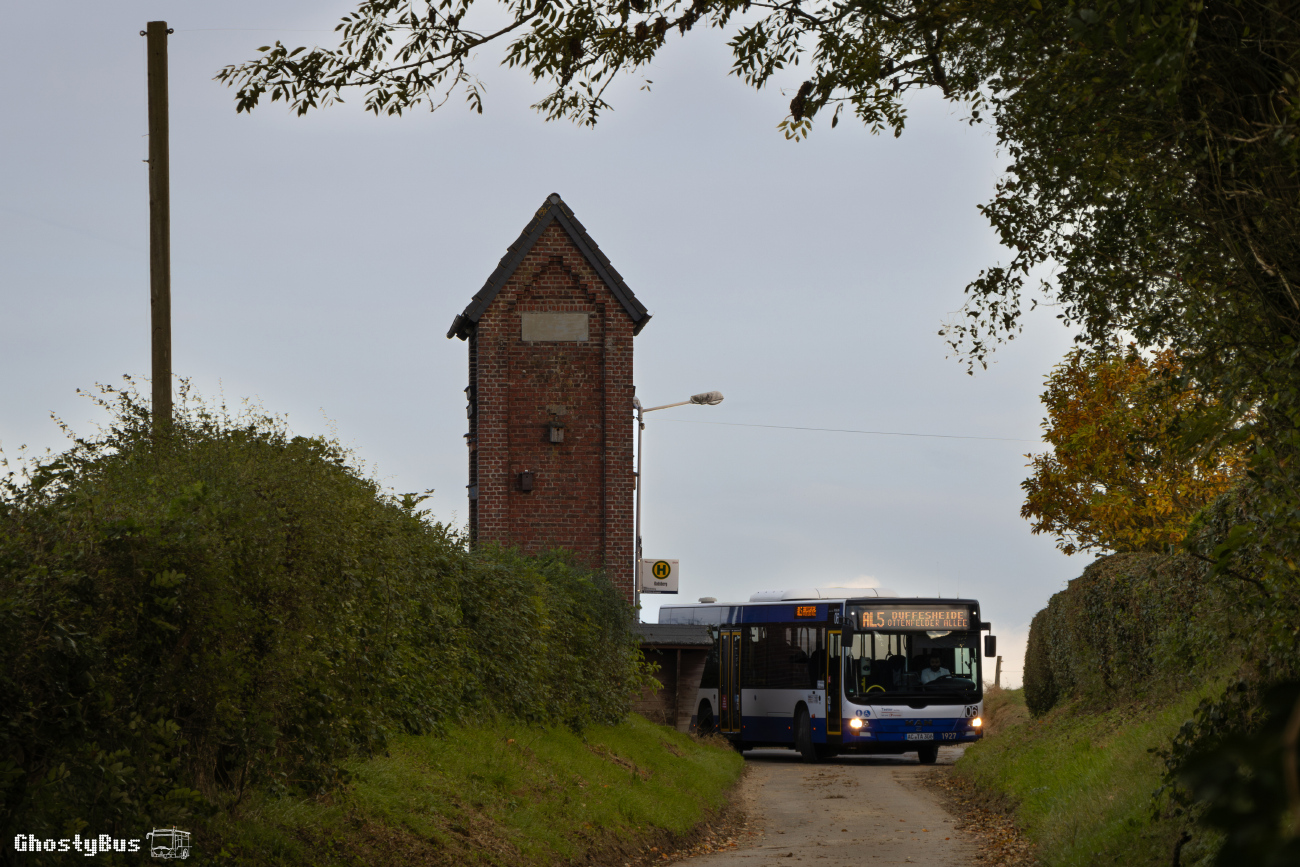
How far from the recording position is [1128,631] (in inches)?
734

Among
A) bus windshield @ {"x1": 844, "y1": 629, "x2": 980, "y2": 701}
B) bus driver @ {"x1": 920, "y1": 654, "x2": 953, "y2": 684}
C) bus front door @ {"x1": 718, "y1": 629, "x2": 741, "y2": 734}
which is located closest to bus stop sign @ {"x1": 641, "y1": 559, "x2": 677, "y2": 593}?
bus front door @ {"x1": 718, "y1": 629, "x2": 741, "y2": 734}

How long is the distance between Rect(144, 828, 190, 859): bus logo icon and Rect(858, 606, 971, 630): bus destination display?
2138 cm

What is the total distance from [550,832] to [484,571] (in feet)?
16.0

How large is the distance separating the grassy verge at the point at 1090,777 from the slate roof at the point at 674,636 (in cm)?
843

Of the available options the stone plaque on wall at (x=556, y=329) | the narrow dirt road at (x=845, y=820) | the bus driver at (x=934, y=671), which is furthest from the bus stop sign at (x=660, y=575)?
the bus driver at (x=934, y=671)

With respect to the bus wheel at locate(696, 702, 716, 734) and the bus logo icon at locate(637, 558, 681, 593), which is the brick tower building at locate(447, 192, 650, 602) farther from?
the bus wheel at locate(696, 702, 716, 734)

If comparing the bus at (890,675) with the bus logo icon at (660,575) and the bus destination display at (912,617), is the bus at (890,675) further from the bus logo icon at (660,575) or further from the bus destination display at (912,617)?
the bus logo icon at (660,575)

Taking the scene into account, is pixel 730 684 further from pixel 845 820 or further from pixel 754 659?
pixel 845 820

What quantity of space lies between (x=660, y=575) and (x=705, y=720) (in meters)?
4.52

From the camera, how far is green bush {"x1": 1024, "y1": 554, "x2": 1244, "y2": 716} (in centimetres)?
1072

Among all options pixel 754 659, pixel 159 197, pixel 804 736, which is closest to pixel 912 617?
pixel 804 736

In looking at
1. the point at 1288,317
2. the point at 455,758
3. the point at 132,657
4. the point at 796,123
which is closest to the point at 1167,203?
the point at 1288,317

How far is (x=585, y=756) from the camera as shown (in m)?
16.0

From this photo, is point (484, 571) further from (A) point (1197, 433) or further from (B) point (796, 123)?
(A) point (1197, 433)
